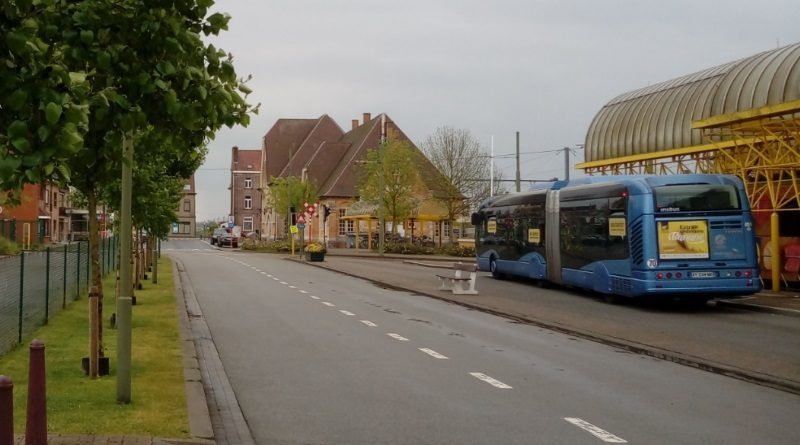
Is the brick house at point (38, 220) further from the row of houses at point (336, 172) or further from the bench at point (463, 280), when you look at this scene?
the row of houses at point (336, 172)

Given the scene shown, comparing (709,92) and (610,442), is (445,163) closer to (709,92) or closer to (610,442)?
(709,92)

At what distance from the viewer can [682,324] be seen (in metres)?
A: 16.8

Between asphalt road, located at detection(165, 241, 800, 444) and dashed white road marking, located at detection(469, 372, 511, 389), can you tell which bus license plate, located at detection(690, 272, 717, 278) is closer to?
asphalt road, located at detection(165, 241, 800, 444)

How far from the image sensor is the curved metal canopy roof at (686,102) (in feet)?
97.2

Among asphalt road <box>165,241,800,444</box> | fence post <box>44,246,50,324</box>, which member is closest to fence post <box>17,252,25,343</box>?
fence post <box>44,246,50,324</box>

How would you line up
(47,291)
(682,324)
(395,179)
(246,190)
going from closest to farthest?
(47,291) → (682,324) → (395,179) → (246,190)

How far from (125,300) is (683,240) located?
45.6 feet

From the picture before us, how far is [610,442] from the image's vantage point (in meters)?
7.03

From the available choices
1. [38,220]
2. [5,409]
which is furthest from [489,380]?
[38,220]

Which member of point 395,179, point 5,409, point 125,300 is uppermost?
point 395,179

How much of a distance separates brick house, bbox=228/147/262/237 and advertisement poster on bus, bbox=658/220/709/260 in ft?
373

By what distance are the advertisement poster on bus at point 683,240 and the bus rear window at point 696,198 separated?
0.35m

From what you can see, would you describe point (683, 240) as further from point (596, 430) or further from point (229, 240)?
point (229, 240)

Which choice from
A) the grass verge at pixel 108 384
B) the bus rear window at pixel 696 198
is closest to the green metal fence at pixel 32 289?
the grass verge at pixel 108 384
